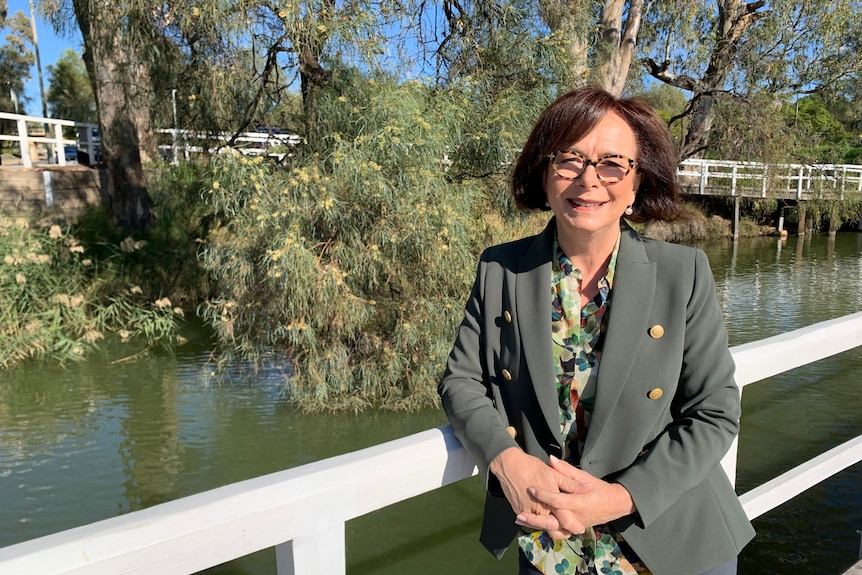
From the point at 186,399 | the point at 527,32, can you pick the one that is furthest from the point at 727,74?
the point at 186,399

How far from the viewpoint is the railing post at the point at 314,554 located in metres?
1.06

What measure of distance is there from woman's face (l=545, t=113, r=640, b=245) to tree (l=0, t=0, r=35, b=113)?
109 ft

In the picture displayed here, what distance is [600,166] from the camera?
4.11 feet

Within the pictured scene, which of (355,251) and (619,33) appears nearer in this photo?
(355,251)

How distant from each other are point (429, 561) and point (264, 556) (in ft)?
3.20

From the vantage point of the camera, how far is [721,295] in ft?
34.9

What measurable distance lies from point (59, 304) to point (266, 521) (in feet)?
25.1

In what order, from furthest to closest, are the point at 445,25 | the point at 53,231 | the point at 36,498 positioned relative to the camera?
1. the point at 53,231
2. the point at 445,25
3. the point at 36,498

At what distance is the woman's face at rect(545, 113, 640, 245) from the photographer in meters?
1.25

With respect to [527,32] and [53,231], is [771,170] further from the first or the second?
[53,231]

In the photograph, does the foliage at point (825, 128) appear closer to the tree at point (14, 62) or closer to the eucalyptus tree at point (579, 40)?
the eucalyptus tree at point (579, 40)

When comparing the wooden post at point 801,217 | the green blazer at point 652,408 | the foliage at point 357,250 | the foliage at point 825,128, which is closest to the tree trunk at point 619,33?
the foliage at point 357,250

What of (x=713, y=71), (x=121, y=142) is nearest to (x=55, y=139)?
(x=121, y=142)

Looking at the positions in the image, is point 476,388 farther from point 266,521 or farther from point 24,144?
→ point 24,144
